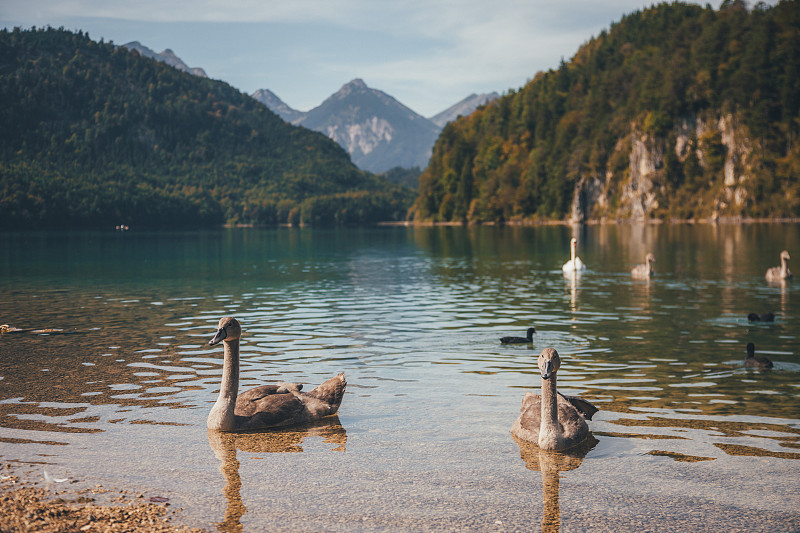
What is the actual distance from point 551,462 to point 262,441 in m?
5.41

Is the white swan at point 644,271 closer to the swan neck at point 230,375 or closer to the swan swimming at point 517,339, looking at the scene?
the swan swimming at point 517,339

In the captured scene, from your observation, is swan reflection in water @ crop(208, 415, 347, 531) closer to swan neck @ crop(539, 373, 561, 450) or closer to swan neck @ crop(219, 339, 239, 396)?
swan neck @ crop(219, 339, 239, 396)

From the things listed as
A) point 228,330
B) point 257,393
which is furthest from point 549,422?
point 228,330

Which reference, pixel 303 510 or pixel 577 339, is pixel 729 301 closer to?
pixel 577 339

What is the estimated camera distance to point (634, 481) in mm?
11766

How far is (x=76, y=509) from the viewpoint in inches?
401

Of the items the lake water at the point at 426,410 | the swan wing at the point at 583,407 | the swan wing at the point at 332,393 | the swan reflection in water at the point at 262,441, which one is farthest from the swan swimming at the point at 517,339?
the swan wing at the point at 332,393

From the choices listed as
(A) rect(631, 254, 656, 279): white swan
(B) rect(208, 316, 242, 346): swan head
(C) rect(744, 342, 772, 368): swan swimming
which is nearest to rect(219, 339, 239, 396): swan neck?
(B) rect(208, 316, 242, 346): swan head

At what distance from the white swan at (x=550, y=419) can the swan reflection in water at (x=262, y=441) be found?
3.48 meters

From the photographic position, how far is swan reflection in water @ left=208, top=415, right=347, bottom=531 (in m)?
12.1

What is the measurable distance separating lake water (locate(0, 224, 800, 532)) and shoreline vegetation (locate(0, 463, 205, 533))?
0.31 meters

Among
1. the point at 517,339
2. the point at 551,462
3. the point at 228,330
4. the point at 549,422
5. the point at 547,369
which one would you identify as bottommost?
the point at 551,462

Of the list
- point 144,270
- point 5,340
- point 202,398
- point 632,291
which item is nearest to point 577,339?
point 202,398

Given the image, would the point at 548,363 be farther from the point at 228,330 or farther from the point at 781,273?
the point at 781,273
